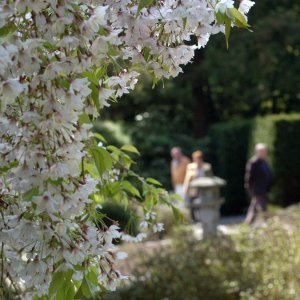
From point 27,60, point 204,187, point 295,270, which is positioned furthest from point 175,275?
point 27,60

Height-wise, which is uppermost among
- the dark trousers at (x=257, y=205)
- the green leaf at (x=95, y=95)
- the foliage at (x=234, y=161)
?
the green leaf at (x=95, y=95)

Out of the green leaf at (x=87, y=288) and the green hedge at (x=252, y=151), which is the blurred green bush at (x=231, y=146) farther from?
the green leaf at (x=87, y=288)

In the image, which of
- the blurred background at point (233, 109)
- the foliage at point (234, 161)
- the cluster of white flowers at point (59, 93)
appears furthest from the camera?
the foliage at point (234, 161)

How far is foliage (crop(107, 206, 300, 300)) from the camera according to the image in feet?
21.4

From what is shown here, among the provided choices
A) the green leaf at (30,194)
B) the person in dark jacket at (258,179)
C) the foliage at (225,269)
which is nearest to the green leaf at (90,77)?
the green leaf at (30,194)

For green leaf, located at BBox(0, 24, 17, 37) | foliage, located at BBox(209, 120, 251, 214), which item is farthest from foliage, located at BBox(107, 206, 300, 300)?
foliage, located at BBox(209, 120, 251, 214)

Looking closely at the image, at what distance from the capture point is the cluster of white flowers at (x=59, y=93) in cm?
207

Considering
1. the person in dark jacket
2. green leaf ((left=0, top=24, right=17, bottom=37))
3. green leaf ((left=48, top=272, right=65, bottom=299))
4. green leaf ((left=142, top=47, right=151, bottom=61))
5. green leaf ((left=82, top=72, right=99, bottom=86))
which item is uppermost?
green leaf ((left=0, top=24, right=17, bottom=37))

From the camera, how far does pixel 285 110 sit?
24.9 metres

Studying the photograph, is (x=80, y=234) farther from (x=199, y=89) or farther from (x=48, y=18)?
(x=199, y=89)

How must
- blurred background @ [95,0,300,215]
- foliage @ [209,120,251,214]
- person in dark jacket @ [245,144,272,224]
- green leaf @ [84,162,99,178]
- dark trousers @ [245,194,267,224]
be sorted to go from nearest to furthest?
green leaf @ [84,162,99,178]
person in dark jacket @ [245,144,272,224]
dark trousers @ [245,194,267,224]
blurred background @ [95,0,300,215]
foliage @ [209,120,251,214]

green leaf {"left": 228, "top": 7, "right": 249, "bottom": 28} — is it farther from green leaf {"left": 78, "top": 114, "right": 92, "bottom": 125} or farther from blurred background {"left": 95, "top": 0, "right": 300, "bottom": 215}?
blurred background {"left": 95, "top": 0, "right": 300, "bottom": 215}

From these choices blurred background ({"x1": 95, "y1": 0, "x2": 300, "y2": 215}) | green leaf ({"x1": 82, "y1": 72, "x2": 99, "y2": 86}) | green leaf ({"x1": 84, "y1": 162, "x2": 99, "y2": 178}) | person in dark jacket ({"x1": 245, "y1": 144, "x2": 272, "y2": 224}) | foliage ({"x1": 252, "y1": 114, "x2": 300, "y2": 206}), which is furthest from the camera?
blurred background ({"x1": 95, "y1": 0, "x2": 300, "y2": 215})

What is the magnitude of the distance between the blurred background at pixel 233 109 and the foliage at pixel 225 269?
10350mm
